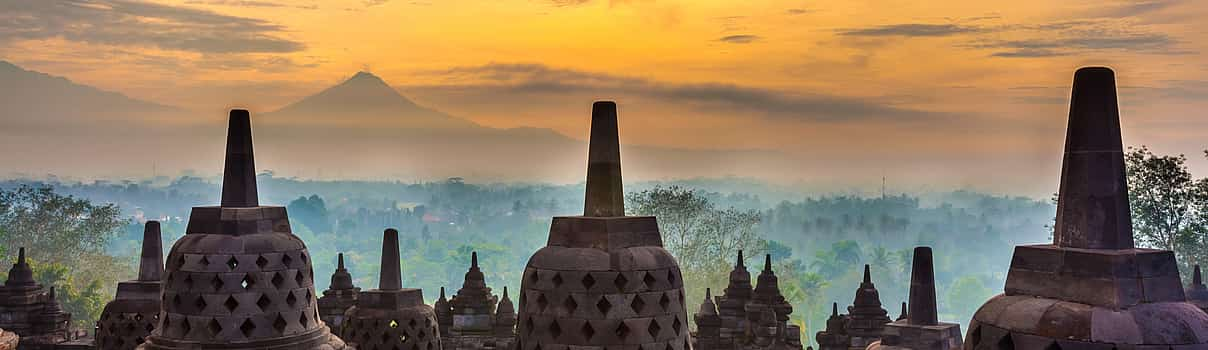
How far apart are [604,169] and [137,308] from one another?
30.4ft

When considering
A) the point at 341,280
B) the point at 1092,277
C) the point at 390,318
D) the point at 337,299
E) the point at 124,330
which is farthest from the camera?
the point at 341,280

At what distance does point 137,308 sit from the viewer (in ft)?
45.8

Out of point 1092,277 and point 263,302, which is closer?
point 1092,277

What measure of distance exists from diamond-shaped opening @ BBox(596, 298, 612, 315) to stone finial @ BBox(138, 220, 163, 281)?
30.9 feet

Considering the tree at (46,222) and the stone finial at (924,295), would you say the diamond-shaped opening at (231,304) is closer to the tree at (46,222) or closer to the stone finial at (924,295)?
the stone finial at (924,295)

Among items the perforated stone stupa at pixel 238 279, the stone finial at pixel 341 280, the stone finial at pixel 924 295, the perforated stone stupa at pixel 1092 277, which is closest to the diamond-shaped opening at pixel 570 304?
the perforated stone stupa at pixel 1092 277

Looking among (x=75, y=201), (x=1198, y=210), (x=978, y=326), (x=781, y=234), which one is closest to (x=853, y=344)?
(x=978, y=326)

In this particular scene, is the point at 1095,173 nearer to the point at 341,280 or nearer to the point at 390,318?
the point at 390,318

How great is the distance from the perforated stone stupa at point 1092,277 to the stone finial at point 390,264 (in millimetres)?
10838

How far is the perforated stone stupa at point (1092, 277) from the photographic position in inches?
213

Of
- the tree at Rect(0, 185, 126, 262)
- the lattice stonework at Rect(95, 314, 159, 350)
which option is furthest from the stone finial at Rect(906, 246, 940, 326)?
the tree at Rect(0, 185, 126, 262)

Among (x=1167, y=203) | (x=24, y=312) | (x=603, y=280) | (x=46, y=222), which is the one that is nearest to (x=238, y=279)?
(x=603, y=280)

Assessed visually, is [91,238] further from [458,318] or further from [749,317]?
[749,317]

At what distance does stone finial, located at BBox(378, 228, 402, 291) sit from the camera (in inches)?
595
